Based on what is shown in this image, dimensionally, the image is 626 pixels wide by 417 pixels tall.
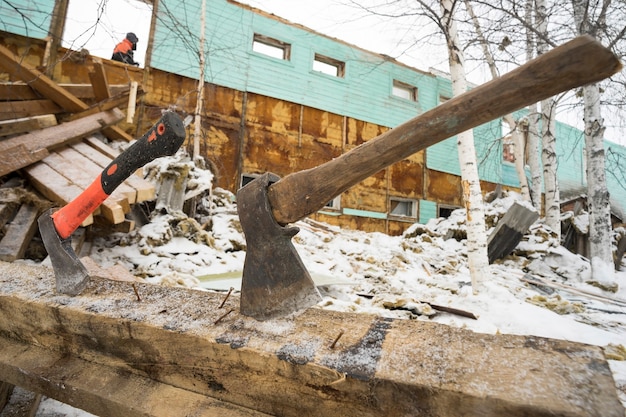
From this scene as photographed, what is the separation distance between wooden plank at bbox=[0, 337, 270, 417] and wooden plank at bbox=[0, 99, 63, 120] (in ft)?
13.4

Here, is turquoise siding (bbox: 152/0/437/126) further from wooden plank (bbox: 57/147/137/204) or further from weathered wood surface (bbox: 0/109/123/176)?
wooden plank (bbox: 57/147/137/204)

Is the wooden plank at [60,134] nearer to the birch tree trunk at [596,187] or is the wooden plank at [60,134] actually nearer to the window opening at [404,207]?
the birch tree trunk at [596,187]

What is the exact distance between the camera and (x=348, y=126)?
10.1m

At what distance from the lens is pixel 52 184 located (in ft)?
9.95

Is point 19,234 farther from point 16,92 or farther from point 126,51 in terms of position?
point 126,51

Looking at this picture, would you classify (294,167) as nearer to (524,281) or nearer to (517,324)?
(524,281)

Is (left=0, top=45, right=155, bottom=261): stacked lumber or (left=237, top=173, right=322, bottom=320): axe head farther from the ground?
(left=0, top=45, right=155, bottom=261): stacked lumber

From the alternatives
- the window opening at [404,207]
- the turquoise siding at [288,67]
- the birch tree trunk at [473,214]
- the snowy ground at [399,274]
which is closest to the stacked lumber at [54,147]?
the snowy ground at [399,274]

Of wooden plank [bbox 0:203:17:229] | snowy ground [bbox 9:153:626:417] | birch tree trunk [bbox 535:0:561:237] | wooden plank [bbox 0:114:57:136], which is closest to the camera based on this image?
snowy ground [bbox 9:153:626:417]

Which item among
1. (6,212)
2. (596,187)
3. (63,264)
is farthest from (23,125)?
(596,187)

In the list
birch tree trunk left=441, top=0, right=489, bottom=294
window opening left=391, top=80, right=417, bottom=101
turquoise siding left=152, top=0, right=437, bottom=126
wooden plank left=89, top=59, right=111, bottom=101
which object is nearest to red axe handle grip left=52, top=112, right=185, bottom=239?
birch tree trunk left=441, top=0, right=489, bottom=294

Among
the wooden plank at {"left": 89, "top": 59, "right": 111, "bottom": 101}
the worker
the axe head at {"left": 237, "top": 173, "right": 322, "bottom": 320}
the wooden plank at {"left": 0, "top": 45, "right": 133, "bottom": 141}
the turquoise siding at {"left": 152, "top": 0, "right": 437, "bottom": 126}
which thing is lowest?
the axe head at {"left": 237, "top": 173, "right": 322, "bottom": 320}

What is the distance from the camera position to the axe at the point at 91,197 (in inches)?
44.6

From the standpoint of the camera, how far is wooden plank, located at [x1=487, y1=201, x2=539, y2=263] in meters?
5.43
